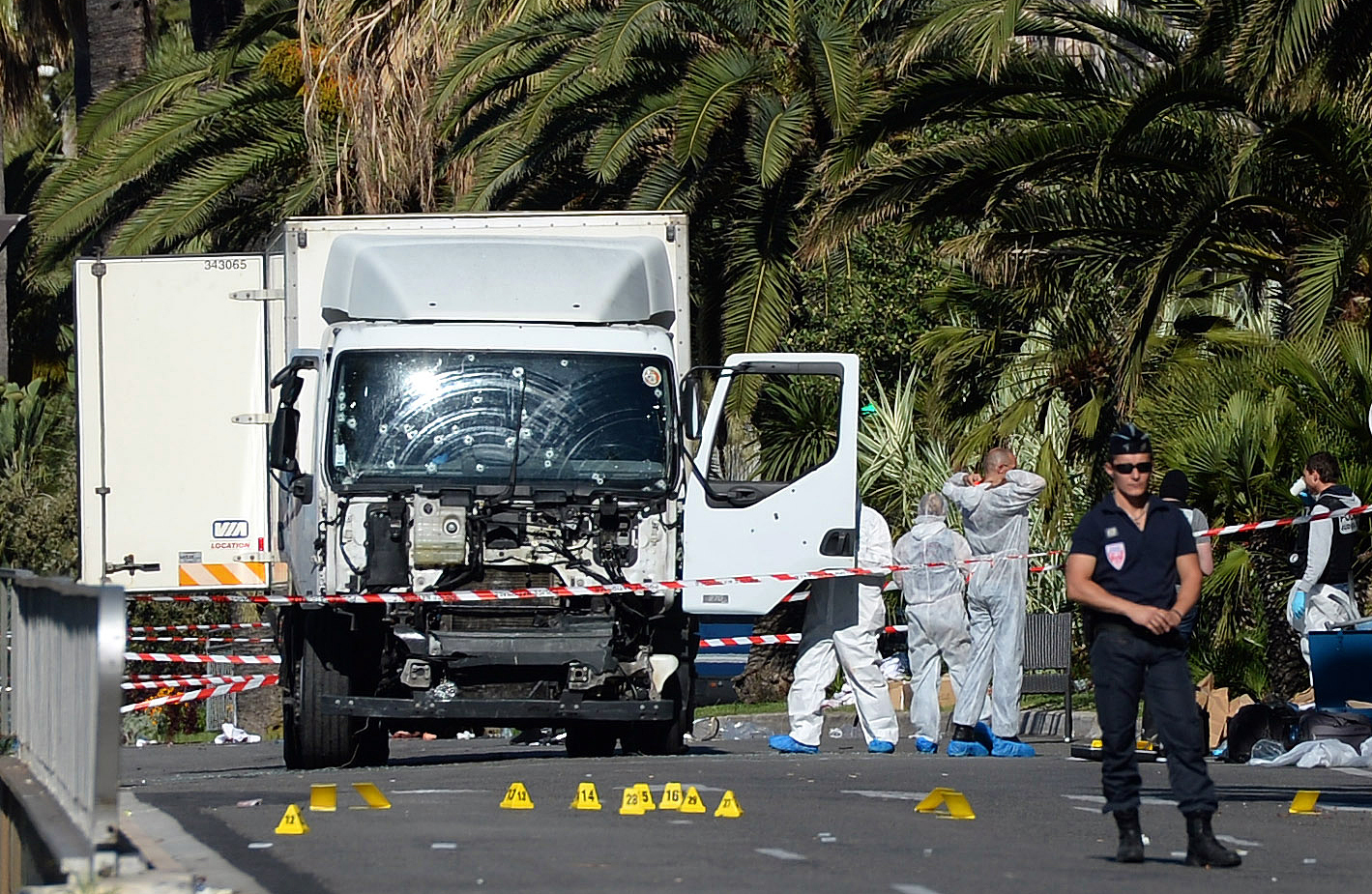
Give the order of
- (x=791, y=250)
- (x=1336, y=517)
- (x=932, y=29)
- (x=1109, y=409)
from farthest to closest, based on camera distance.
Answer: (x=791, y=250)
(x=1109, y=409)
(x=932, y=29)
(x=1336, y=517)

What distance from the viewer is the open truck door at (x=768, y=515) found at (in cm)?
1327

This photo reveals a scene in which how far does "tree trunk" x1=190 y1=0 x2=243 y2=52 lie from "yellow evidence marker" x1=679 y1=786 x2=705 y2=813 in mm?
20643

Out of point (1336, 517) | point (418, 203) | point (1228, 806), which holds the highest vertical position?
point (418, 203)

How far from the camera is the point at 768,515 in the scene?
13711mm

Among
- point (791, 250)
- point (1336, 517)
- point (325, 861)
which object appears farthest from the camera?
point (791, 250)

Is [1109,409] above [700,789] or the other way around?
above

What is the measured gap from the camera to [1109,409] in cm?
1931

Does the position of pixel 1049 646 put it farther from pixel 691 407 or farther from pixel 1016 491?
pixel 691 407

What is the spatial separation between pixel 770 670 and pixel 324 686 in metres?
11.1

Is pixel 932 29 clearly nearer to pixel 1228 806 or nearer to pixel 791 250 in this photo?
pixel 791 250

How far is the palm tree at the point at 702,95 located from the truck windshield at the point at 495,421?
6629mm

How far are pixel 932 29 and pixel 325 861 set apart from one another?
954 cm

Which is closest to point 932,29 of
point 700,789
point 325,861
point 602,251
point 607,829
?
point 602,251

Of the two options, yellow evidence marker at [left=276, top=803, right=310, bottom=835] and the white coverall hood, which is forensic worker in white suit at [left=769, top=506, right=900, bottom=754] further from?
yellow evidence marker at [left=276, top=803, right=310, bottom=835]
